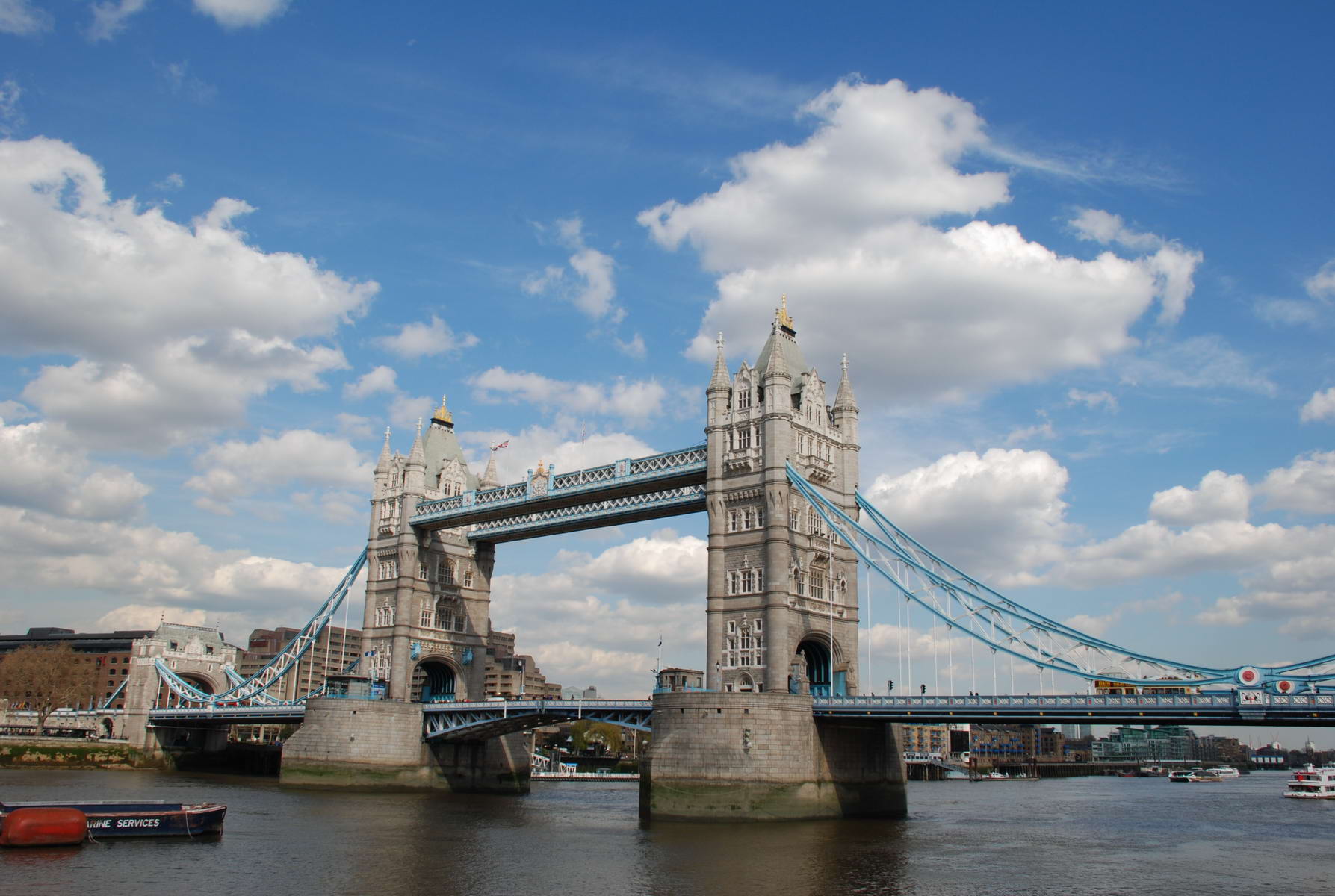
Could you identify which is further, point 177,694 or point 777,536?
point 177,694

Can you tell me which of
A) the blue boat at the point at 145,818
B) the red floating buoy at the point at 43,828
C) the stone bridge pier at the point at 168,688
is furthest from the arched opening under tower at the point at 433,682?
the red floating buoy at the point at 43,828

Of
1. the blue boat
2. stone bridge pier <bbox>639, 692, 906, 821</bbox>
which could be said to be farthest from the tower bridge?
the blue boat

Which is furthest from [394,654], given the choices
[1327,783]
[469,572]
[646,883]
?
[1327,783]

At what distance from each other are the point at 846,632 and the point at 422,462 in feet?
133

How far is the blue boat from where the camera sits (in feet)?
144

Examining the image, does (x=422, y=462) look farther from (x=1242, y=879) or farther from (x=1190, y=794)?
(x=1190, y=794)

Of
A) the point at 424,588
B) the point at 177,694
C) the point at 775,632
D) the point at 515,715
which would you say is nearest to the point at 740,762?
the point at 775,632

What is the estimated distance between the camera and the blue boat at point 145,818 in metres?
44.0

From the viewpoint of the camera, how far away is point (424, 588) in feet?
294

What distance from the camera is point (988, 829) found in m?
62.0

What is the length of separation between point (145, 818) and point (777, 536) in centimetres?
3543

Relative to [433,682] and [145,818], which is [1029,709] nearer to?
[145,818]

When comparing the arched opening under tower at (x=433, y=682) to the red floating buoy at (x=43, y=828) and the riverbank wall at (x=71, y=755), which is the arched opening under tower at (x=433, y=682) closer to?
the riverbank wall at (x=71, y=755)

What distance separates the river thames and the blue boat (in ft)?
2.31
